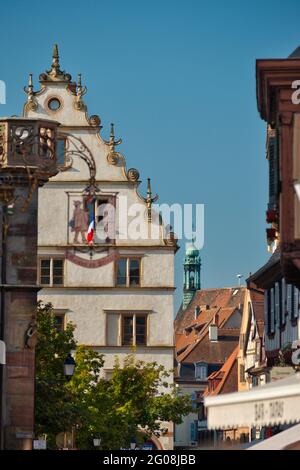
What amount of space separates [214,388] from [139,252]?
57.8m

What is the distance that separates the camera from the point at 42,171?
1316 inches

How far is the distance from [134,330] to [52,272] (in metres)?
3.86

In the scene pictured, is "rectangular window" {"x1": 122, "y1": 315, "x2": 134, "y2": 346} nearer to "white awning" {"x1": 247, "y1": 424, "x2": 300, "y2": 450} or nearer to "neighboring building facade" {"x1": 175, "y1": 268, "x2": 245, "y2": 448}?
"white awning" {"x1": 247, "y1": 424, "x2": 300, "y2": 450}

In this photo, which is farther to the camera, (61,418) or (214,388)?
(214,388)

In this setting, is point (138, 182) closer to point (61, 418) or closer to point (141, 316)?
point (141, 316)

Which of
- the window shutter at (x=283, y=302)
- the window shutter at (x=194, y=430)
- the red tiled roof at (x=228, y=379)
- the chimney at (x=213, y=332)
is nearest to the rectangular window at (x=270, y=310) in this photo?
the window shutter at (x=283, y=302)

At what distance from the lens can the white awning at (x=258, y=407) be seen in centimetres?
2059

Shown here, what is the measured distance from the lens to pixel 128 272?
74562 millimetres

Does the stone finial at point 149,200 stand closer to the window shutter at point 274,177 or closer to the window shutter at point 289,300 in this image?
the window shutter at point 289,300

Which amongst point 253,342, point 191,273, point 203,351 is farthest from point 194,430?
point 191,273

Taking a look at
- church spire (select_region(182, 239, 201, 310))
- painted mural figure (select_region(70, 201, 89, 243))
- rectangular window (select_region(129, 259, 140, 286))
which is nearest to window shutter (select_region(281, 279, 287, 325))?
rectangular window (select_region(129, 259, 140, 286))
